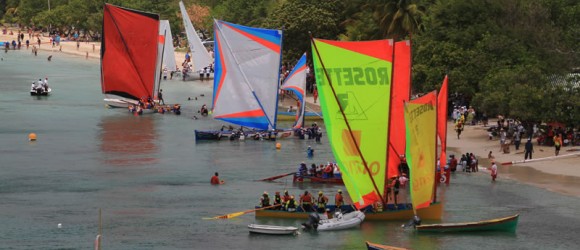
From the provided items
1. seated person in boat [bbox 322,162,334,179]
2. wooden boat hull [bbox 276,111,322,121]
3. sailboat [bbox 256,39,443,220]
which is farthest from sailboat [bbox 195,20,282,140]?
sailboat [bbox 256,39,443,220]

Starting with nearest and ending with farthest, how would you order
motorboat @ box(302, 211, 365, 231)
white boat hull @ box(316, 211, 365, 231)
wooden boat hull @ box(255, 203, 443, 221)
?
motorboat @ box(302, 211, 365, 231) < white boat hull @ box(316, 211, 365, 231) < wooden boat hull @ box(255, 203, 443, 221)

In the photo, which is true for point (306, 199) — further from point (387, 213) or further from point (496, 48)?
point (496, 48)

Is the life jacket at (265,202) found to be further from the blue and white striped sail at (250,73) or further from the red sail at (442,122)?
the blue and white striped sail at (250,73)

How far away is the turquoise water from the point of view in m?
63.2

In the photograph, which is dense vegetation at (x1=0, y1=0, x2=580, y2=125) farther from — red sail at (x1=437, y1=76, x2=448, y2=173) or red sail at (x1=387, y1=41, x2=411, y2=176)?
red sail at (x1=387, y1=41, x2=411, y2=176)

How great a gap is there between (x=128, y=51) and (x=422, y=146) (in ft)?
198

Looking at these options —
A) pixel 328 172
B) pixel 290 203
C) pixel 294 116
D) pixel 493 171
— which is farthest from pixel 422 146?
pixel 294 116

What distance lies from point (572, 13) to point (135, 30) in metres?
42.2

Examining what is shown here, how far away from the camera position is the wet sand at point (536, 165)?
255 ft

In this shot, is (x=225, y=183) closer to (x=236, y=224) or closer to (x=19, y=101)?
(x=236, y=224)

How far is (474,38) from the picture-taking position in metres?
107

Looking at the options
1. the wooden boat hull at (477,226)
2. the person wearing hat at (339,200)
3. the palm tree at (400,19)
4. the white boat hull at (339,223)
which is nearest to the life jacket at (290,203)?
the person wearing hat at (339,200)

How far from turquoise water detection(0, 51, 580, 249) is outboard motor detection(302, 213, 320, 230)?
21.5 inches

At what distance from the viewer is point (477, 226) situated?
64000 mm
